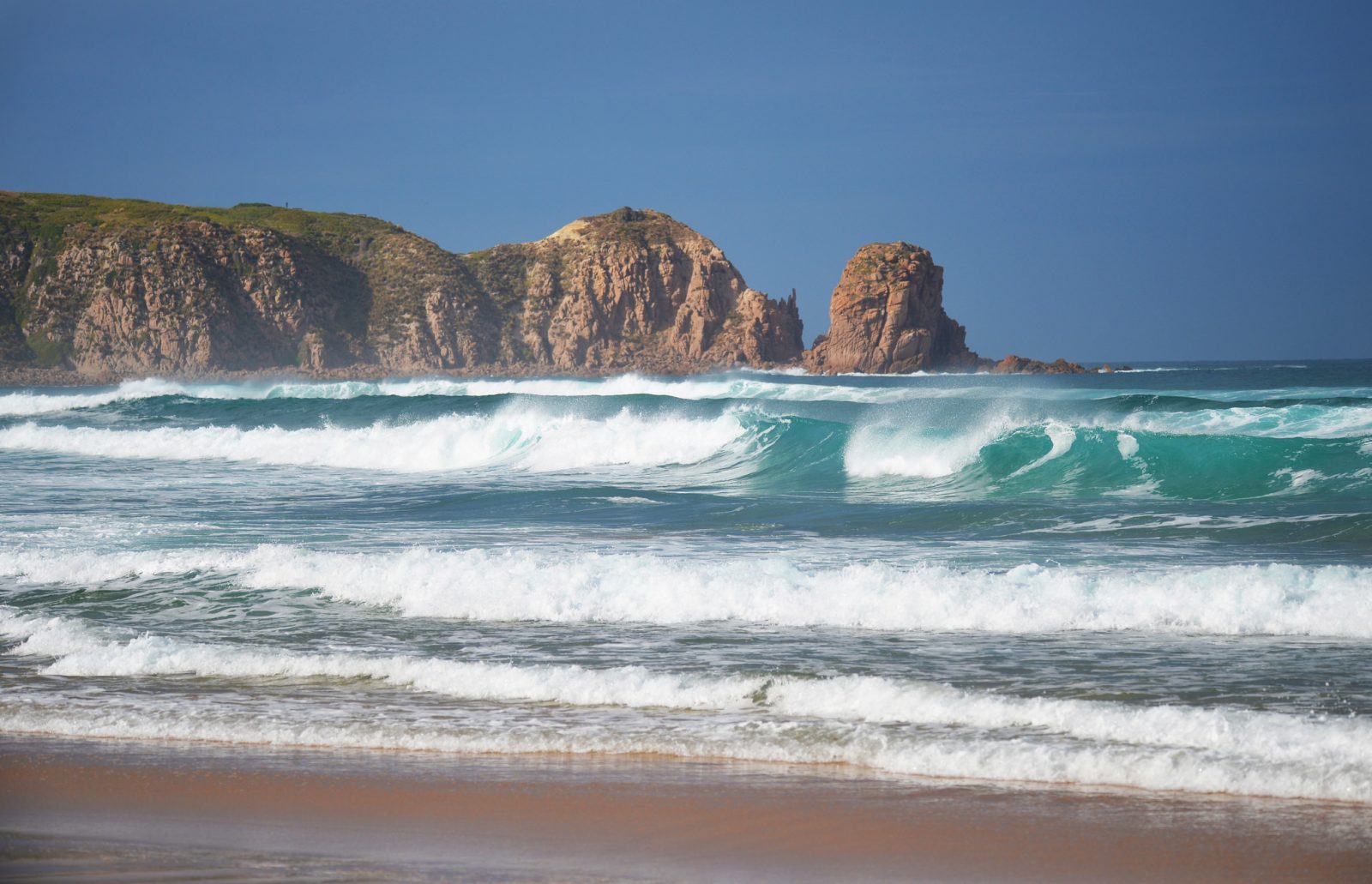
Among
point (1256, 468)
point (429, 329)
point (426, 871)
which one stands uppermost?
point (429, 329)

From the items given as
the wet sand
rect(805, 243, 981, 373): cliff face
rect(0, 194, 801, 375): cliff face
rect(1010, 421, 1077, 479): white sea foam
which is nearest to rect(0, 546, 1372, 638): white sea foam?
the wet sand

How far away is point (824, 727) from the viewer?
216 inches

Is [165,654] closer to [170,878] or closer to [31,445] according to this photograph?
[170,878]

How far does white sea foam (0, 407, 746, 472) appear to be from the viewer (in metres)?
22.6

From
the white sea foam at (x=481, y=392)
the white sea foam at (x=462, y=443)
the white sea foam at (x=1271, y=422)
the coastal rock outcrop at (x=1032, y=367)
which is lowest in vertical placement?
the white sea foam at (x=462, y=443)

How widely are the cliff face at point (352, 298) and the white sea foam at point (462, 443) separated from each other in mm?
87787

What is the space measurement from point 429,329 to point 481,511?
10955cm

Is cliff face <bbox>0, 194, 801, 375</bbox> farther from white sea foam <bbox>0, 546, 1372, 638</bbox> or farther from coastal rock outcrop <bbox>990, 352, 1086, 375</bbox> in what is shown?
white sea foam <bbox>0, 546, 1372, 638</bbox>

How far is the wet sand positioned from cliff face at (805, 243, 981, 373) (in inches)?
3862

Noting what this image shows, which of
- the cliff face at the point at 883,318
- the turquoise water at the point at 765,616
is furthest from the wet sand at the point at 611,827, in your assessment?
the cliff face at the point at 883,318

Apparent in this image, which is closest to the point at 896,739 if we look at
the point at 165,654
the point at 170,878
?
the point at 170,878

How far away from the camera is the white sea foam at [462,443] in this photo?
74.2 feet

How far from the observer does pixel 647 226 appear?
134 metres

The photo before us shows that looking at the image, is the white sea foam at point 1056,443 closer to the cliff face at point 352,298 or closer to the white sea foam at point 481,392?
the white sea foam at point 481,392
